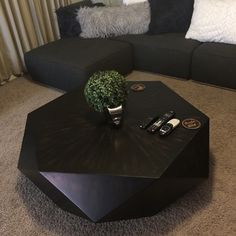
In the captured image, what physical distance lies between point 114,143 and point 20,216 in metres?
0.66

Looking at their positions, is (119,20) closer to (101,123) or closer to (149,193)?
(101,123)

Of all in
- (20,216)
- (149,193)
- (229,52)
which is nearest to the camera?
(149,193)

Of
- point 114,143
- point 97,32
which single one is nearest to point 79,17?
point 97,32

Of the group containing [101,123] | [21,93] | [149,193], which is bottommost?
[21,93]

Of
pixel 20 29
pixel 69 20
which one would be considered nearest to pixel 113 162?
pixel 69 20

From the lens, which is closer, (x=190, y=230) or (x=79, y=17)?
(x=190, y=230)

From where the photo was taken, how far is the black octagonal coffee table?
1227mm

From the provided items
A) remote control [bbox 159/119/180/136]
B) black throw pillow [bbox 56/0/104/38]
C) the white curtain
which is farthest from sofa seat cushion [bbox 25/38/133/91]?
A: remote control [bbox 159/119/180/136]

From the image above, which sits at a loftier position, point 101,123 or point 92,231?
point 101,123

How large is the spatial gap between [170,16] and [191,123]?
1696 mm

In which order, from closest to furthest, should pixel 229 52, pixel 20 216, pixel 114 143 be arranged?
pixel 114 143 → pixel 20 216 → pixel 229 52

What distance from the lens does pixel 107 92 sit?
137cm

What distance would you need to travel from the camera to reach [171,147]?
4.32 ft

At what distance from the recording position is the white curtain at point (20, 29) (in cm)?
295
